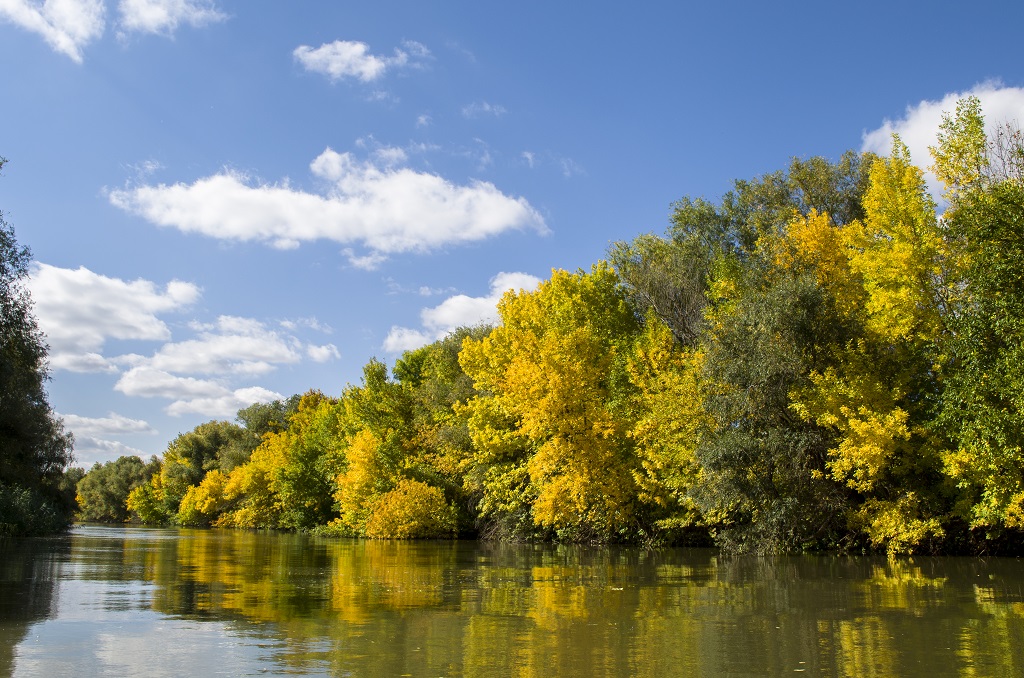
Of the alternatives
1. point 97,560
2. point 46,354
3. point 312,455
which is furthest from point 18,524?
point 312,455

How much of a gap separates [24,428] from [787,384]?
40878 millimetres

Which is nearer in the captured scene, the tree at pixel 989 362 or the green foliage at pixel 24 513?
the tree at pixel 989 362

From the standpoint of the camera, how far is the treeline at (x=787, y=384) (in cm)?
2511

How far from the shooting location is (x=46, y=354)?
34781 millimetres

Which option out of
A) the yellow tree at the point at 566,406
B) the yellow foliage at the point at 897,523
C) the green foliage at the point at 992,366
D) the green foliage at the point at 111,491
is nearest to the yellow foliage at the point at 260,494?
the yellow tree at the point at 566,406

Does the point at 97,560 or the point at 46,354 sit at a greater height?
the point at 46,354

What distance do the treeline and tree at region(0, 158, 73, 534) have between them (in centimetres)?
2031

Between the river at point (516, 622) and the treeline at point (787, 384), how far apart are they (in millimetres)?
5149

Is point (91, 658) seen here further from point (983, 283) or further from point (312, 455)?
point (312, 455)

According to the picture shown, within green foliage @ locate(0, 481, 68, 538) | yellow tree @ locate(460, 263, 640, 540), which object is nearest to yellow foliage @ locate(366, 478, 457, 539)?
yellow tree @ locate(460, 263, 640, 540)

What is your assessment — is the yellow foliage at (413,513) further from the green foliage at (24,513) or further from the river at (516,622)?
the river at (516,622)

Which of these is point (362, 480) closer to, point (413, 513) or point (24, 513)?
point (413, 513)

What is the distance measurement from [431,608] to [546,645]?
455cm

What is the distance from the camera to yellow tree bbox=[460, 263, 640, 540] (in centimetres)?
3503
